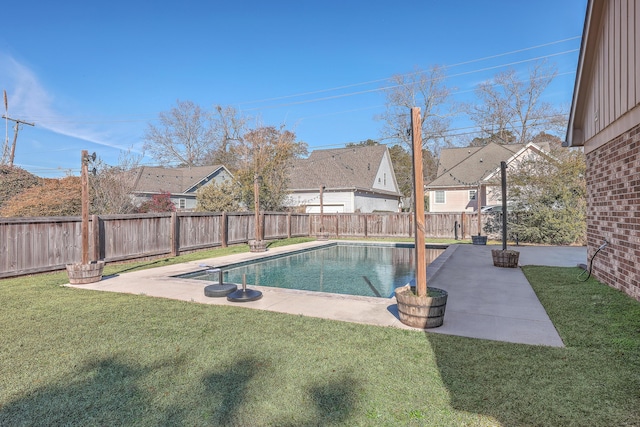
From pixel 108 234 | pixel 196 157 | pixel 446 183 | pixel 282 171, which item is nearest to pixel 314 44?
pixel 282 171

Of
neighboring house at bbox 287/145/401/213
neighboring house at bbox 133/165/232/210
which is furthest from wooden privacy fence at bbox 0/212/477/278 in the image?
neighboring house at bbox 133/165/232/210

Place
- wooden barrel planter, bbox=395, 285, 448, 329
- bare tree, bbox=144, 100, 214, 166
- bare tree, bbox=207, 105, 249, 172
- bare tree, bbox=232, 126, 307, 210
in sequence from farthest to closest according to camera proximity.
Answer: bare tree, bbox=144, 100, 214, 166 → bare tree, bbox=207, 105, 249, 172 → bare tree, bbox=232, 126, 307, 210 → wooden barrel planter, bbox=395, 285, 448, 329

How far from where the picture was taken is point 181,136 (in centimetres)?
3303

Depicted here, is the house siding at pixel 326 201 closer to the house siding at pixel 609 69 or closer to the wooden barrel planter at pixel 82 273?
the wooden barrel planter at pixel 82 273

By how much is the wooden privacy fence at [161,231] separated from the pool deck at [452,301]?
5.38 ft

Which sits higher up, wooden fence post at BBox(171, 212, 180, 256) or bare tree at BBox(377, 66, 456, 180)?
bare tree at BBox(377, 66, 456, 180)

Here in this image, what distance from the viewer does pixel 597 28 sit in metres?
5.55

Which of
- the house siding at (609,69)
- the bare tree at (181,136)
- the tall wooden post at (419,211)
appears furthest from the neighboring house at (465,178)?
the bare tree at (181,136)

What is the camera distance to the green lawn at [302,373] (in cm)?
226

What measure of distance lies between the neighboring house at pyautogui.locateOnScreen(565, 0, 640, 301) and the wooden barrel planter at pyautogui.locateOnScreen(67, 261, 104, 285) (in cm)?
882

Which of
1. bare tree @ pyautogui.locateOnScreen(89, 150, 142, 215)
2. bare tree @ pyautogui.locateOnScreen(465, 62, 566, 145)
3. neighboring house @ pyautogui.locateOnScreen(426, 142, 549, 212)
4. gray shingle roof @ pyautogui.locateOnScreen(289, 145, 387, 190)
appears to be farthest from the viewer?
bare tree @ pyautogui.locateOnScreen(465, 62, 566, 145)

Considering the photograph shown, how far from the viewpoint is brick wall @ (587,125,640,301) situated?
446 centimetres

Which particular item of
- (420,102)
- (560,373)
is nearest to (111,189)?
(560,373)

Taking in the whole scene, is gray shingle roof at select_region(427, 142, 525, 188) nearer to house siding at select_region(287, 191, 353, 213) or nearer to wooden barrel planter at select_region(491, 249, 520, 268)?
house siding at select_region(287, 191, 353, 213)
